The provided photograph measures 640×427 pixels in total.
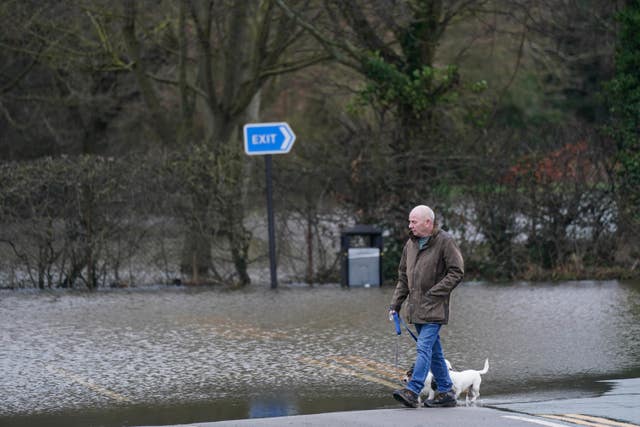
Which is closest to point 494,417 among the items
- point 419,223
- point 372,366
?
point 419,223

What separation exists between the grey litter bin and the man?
28.0ft

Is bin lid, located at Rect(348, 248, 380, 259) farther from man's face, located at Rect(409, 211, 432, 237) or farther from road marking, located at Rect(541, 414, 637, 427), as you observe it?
road marking, located at Rect(541, 414, 637, 427)

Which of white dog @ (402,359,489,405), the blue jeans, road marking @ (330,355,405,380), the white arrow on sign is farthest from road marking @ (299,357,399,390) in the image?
the white arrow on sign

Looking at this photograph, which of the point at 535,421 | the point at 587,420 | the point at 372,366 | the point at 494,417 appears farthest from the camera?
the point at 372,366

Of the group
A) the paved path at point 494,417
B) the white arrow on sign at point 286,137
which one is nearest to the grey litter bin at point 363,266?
the white arrow on sign at point 286,137

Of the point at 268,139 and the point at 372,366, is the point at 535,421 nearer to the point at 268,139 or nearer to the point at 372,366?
the point at 372,366

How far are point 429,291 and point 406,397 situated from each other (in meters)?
0.92

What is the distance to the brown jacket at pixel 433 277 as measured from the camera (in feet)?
31.6

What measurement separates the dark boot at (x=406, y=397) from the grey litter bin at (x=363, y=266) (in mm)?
8848

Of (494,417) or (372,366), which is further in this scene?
(372,366)

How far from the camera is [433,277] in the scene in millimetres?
9703

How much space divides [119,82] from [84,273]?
16224 mm

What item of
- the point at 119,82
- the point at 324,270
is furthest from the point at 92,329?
the point at 119,82

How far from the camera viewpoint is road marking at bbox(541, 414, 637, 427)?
8.68m
